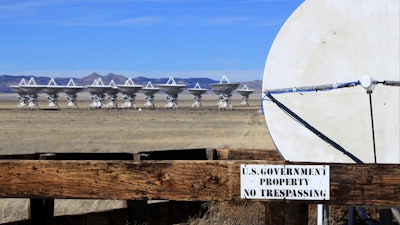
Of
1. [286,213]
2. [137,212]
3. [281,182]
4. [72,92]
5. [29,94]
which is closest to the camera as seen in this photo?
[281,182]

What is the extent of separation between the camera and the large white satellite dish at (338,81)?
6.42 meters

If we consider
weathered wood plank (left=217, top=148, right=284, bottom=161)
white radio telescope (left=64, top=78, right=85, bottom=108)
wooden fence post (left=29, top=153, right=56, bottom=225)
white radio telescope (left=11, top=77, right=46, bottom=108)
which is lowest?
wooden fence post (left=29, top=153, right=56, bottom=225)

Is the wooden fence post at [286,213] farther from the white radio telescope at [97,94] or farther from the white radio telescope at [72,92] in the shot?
the white radio telescope at [72,92]

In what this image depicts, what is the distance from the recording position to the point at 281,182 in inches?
195

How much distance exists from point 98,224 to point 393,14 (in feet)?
13.3

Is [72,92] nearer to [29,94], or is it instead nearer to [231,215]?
[29,94]

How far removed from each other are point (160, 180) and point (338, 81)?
2.35 metres

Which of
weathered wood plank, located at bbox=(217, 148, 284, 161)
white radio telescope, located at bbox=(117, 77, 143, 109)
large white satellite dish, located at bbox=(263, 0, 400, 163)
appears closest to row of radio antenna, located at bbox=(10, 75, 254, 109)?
white radio telescope, located at bbox=(117, 77, 143, 109)

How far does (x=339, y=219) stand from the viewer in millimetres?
9133

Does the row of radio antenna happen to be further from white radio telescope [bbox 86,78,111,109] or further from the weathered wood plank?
the weathered wood plank

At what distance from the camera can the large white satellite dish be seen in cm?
642

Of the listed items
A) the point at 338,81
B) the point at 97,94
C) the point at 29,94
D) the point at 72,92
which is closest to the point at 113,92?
the point at 97,94

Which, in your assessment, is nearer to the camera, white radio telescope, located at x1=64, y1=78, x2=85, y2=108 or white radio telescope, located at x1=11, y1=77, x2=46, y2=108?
white radio telescope, located at x1=11, y1=77, x2=46, y2=108

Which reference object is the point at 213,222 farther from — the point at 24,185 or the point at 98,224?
the point at 24,185
